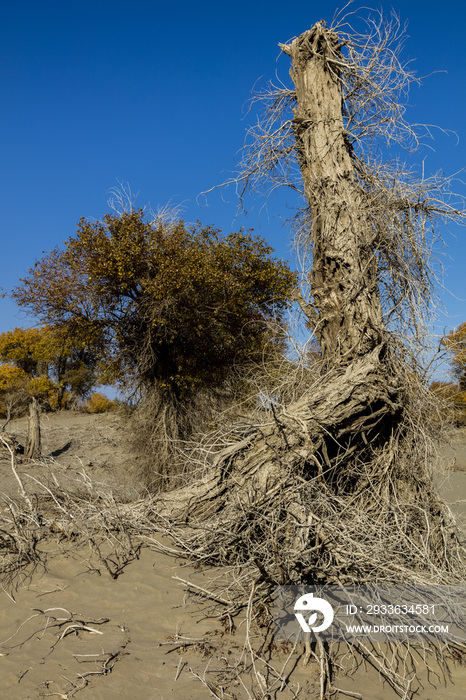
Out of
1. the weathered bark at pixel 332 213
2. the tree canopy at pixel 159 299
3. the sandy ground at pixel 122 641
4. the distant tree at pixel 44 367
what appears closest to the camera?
the sandy ground at pixel 122 641

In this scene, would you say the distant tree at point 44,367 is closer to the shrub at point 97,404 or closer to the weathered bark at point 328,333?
the shrub at point 97,404

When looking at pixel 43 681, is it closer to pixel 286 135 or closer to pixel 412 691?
pixel 412 691

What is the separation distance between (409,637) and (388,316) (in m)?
A: 3.28

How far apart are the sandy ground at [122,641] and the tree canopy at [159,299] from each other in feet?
19.9

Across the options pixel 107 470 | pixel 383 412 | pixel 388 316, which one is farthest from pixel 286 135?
pixel 107 470

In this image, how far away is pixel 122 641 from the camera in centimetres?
373

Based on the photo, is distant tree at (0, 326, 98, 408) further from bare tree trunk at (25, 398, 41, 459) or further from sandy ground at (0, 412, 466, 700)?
sandy ground at (0, 412, 466, 700)

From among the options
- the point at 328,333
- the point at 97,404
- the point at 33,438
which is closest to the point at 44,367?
the point at 97,404

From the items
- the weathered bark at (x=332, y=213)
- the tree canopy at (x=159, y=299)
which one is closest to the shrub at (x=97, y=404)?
A: the tree canopy at (x=159, y=299)

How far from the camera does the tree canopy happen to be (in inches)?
410

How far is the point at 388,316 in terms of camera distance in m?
5.83

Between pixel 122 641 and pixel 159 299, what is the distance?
756cm

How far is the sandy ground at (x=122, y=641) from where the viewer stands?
329 centimetres

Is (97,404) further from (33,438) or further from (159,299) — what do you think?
(159,299)
